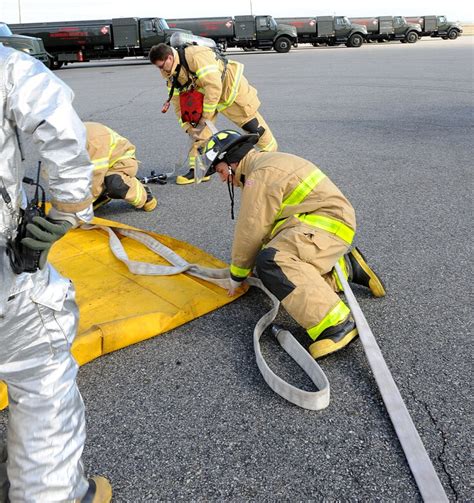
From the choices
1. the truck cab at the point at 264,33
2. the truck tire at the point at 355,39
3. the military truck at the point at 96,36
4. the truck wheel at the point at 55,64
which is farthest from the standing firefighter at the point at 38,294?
the truck tire at the point at 355,39

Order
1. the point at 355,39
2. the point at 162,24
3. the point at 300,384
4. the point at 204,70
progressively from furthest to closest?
the point at 355,39 → the point at 162,24 → the point at 204,70 → the point at 300,384

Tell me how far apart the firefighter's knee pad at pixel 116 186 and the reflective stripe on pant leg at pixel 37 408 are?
3437 mm

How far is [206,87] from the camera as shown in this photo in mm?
6055

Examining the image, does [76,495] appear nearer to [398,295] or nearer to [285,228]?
[285,228]

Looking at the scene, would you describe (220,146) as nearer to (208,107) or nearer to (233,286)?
(233,286)

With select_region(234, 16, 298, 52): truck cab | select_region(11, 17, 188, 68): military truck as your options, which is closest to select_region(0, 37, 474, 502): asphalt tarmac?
select_region(11, 17, 188, 68): military truck

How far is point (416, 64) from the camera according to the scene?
61.5ft

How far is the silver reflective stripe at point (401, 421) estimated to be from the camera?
2084mm

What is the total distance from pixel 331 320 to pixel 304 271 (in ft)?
0.98

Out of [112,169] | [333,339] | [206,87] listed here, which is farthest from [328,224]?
[206,87]

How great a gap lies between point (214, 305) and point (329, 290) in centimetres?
77

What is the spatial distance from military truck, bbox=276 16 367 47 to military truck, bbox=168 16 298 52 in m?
2.07

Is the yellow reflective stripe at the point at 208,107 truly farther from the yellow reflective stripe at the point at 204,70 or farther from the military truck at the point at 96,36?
the military truck at the point at 96,36

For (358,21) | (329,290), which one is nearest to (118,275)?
(329,290)
